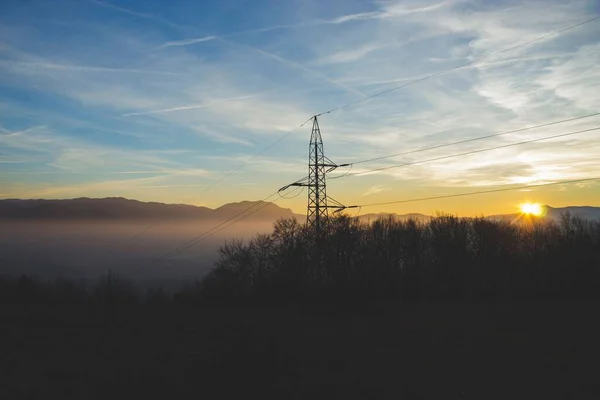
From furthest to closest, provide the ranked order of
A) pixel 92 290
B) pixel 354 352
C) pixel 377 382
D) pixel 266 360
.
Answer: pixel 92 290 → pixel 354 352 → pixel 266 360 → pixel 377 382

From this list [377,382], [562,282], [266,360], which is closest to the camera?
[377,382]

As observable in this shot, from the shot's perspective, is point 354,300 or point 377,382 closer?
point 377,382

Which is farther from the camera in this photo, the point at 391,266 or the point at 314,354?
the point at 391,266

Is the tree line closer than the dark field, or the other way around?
the dark field

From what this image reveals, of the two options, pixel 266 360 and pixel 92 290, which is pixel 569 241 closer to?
pixel 266 360

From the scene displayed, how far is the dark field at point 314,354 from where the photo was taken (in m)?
19.8

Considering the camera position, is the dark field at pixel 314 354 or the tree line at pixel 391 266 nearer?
the dark field at pixel 314 354

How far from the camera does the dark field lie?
19.8 meters

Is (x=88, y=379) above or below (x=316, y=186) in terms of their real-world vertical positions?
below

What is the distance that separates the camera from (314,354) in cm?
2605

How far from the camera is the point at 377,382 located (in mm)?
20656

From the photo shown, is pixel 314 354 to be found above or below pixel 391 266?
below

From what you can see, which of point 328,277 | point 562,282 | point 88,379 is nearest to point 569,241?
point 562,282

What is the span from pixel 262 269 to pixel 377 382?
42.0 metres
